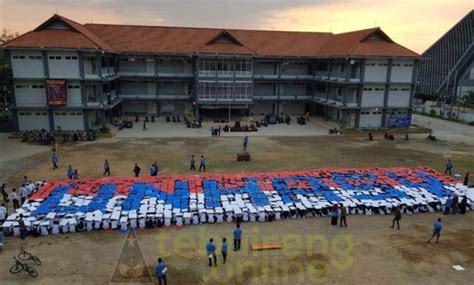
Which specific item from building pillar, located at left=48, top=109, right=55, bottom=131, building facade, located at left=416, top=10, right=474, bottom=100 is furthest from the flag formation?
building facade, located at left=416, top=10, right=474, bottom=100

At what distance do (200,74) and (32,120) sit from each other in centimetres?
2284

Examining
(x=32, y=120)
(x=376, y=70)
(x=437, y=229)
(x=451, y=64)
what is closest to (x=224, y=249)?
(x=437, y=229)

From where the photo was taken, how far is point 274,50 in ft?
207

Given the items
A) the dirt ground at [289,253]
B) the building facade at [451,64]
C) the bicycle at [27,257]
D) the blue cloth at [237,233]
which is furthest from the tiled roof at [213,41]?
the building facade at [451,64]

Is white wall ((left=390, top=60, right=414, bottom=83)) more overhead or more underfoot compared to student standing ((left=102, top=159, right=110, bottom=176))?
more overhead

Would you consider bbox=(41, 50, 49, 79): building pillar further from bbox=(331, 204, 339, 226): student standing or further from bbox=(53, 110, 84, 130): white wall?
bbox=(331, 204, 339, 226): student standing

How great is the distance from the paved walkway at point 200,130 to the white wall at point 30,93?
32.0ft

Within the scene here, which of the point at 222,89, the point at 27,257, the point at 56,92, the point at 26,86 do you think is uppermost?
the point at 26,86

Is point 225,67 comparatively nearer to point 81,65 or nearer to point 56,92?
point 81,65

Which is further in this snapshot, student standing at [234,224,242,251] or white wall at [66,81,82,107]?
white wall at [66,81,82,107]

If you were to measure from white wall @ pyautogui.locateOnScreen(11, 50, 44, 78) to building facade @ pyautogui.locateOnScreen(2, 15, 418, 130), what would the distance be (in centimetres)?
11

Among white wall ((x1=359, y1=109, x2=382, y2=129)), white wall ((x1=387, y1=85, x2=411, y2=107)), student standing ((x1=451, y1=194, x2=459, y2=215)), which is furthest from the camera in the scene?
white wall ((x1=387, y1=85, x2=411, y2=107))

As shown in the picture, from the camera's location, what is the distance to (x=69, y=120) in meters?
49.2

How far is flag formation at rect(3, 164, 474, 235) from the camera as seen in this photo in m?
23.8
